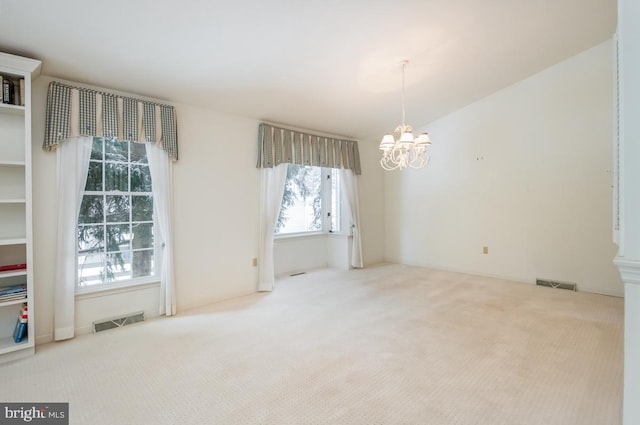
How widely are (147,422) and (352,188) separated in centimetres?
440

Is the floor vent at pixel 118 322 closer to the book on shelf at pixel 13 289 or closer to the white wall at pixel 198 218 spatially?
the white wall at pixel 198 218

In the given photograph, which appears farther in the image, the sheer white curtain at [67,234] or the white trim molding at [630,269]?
the sheer white curtain at [67,234]

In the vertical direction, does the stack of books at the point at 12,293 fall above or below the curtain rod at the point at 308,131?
below

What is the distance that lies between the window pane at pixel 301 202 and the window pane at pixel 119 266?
7.82ft

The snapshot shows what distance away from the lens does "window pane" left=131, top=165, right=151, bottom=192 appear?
129 inches

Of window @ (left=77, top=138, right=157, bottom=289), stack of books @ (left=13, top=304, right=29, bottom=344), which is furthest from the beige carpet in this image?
window @ (left=77, top=138, right=157, bottom=289)

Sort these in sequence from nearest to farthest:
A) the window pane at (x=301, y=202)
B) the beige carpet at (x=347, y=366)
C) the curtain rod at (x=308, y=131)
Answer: the beige carpet at (x=347, y=366) < the curtain rod at (x=308, y=131) < the window pane at (x=301, y=202)

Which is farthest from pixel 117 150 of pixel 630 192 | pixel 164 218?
pixel 630 192

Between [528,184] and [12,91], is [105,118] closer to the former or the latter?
[12,91]

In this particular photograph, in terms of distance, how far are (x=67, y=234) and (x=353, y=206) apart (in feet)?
13.1

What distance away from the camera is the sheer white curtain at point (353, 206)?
17.8 feet

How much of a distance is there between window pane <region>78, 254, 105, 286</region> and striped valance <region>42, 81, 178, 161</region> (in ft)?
3.57

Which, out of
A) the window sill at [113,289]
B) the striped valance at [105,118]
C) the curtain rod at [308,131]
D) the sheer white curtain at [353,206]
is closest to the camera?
the striped valance at [105,118]

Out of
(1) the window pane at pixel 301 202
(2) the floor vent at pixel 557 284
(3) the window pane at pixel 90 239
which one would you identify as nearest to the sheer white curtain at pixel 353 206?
(1) the window pane at pixel 301 202
